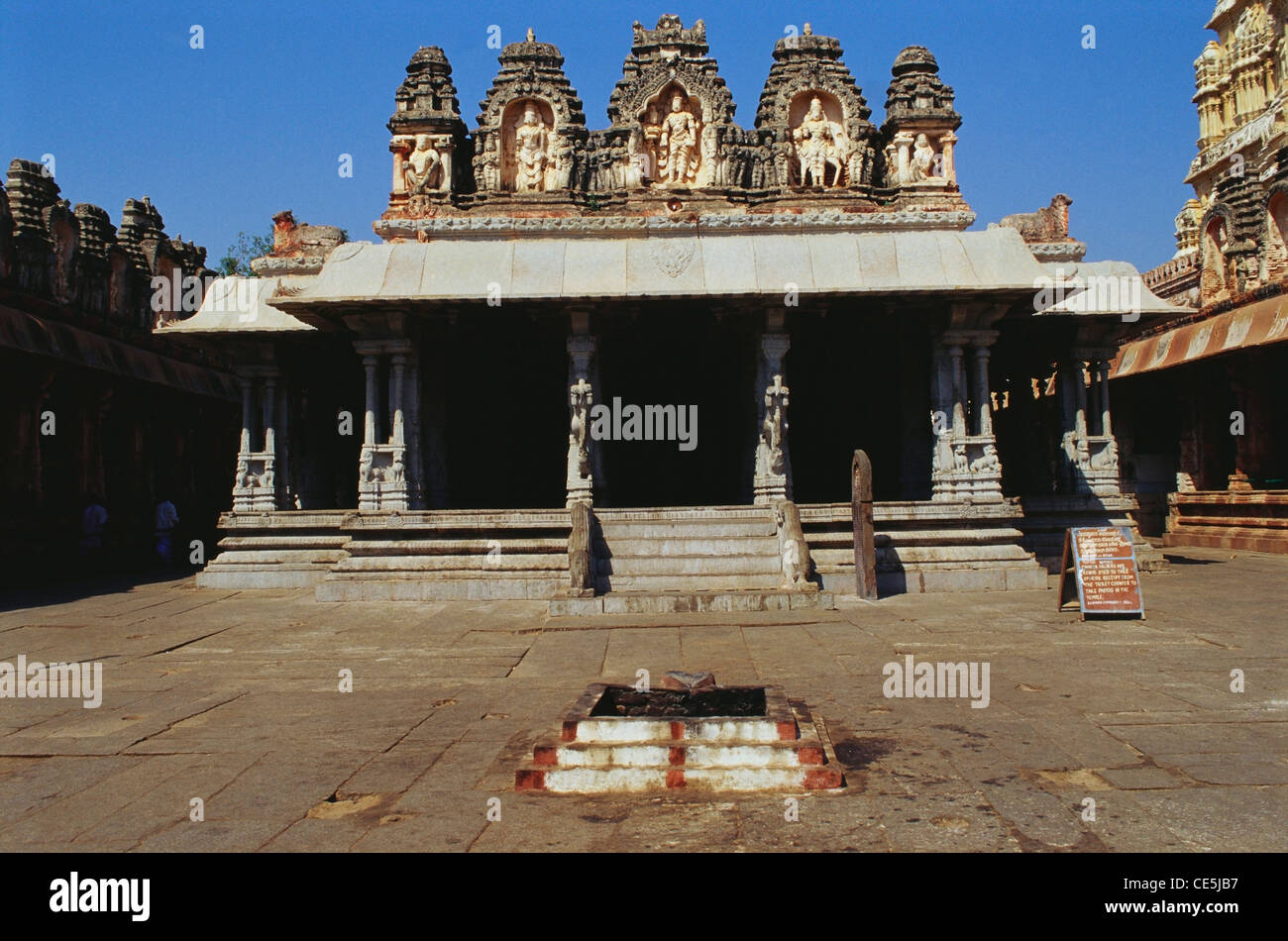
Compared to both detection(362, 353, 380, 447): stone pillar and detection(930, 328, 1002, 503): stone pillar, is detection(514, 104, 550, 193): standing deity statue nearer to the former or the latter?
detection(362, 353, 380, 447): stone pillar

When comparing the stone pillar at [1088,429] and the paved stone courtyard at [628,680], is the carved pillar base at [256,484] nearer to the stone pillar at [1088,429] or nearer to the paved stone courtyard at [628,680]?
the paved stone courtyard at [628,680]

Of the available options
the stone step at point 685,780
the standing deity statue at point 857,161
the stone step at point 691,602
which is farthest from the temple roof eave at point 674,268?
the stone step at point 685,780

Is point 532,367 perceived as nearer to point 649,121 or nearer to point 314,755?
point 649,121

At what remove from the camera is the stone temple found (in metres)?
12.3

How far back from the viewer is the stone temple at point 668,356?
40.5 feet

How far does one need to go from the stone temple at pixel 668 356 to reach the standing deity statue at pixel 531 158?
7 centimetres

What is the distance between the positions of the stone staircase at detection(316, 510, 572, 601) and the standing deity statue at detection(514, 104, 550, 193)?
11.2 metres

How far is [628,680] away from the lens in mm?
7000

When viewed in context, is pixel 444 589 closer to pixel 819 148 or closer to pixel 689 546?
pixel 689 546

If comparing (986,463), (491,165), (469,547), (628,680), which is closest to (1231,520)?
(986,463)

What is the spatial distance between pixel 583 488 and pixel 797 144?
12594 mm

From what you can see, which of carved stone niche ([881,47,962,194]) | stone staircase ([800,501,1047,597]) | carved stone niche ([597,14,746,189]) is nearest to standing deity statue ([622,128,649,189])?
carved stone niche ([597,14,746,189])

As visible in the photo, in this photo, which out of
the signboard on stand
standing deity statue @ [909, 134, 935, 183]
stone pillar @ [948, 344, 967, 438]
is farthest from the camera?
standing deity statue @ [909, 134, 935, 183]

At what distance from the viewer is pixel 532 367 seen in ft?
58.0
